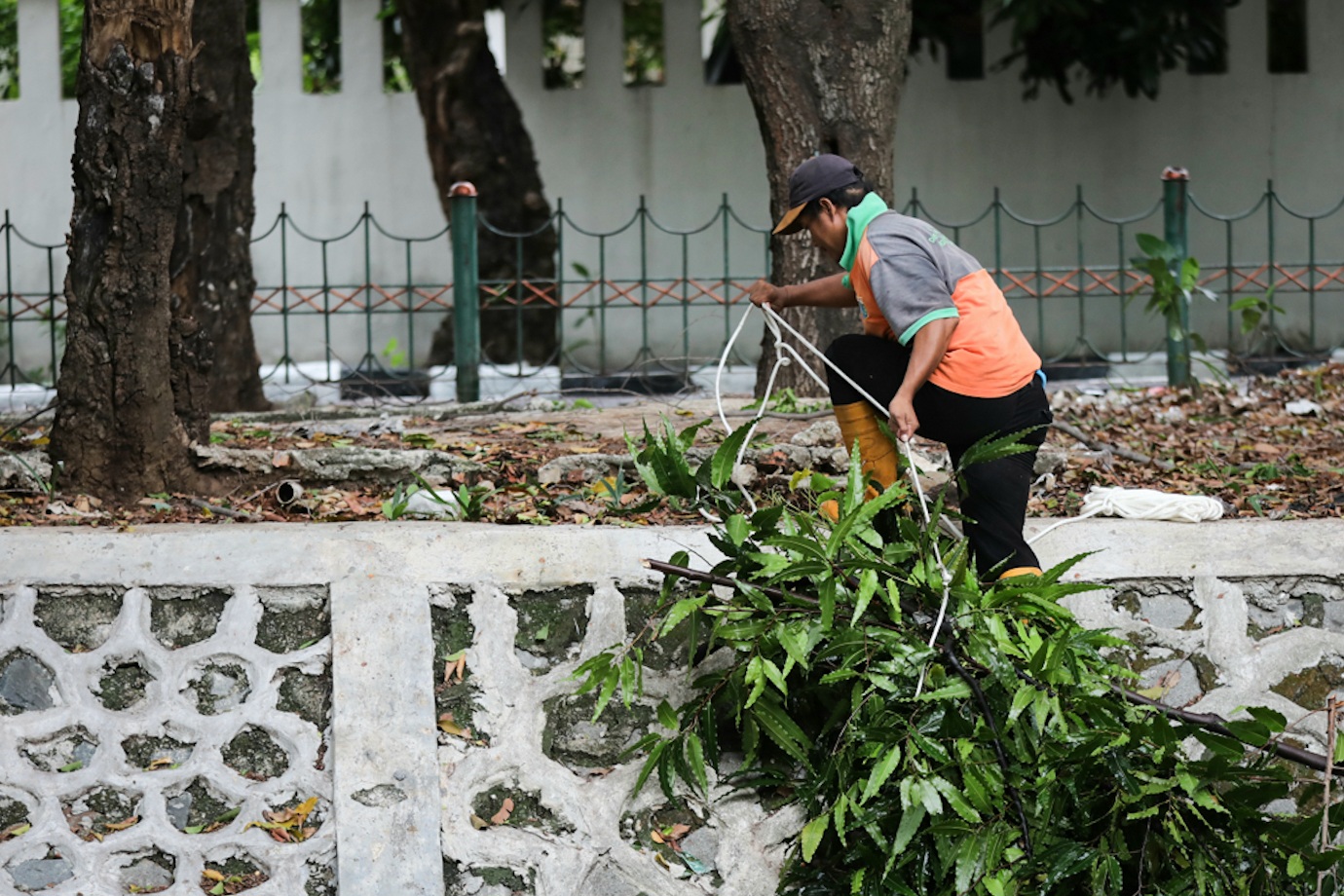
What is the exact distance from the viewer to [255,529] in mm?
4129

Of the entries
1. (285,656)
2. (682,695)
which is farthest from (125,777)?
(682,695)

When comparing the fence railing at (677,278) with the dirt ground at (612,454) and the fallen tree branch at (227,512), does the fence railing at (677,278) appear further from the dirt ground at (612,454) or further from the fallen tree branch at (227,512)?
the fallen tree branch at (227,512)

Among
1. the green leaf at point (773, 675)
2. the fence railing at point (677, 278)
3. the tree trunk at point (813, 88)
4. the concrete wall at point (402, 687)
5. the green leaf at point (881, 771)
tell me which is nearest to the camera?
the green leaf at point (881, 771)

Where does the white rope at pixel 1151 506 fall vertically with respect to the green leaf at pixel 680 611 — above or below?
above

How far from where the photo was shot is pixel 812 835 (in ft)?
11.6

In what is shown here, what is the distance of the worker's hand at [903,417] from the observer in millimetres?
3688

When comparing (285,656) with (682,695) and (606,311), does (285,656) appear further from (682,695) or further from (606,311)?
(606,311)

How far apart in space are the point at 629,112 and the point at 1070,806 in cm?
902

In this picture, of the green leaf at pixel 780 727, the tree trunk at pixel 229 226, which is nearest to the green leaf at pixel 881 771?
the green leaf at pixel 780 727

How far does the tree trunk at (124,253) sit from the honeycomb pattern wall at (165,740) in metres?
0.92

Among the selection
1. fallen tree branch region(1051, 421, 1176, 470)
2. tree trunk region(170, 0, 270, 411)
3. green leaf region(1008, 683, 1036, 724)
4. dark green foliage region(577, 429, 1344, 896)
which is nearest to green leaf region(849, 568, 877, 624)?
dark green foliage region(577, 429, 1344, 896)

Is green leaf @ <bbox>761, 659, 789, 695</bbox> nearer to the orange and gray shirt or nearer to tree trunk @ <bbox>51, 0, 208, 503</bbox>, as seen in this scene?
the orange and gray shirt

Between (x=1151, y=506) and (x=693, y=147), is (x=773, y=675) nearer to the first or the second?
(x=1151, y=506)

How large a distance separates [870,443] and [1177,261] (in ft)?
16.2
